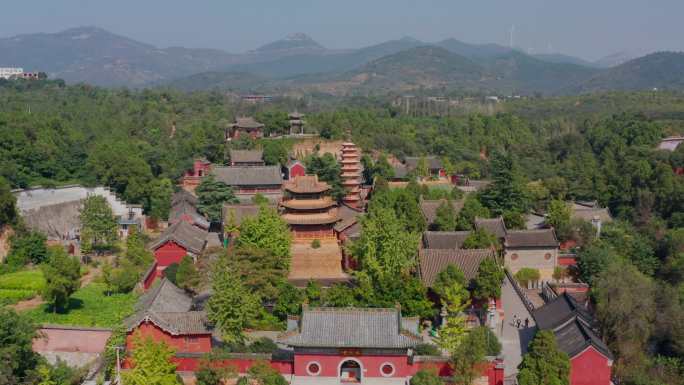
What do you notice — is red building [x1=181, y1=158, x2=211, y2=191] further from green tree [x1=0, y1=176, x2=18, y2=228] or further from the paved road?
the paved road

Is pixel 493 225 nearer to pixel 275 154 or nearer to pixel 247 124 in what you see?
pixel 275 154

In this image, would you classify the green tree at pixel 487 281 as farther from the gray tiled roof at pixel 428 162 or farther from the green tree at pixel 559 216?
the gray tiled roof at pixel 428 162

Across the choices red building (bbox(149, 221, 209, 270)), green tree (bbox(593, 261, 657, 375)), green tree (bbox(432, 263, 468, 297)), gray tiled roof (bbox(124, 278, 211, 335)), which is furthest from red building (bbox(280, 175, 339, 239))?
green tree (bbox(593, 261, 657, 375))

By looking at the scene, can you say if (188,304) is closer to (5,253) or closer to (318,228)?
(318,228)

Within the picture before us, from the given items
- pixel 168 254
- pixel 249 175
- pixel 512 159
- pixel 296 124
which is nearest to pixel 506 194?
pixel 512 159

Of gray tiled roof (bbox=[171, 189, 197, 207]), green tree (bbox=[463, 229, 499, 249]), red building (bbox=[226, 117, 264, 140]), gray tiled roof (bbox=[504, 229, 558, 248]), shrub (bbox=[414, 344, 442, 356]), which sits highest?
red building (bbox=[226, 117, 264, 140])

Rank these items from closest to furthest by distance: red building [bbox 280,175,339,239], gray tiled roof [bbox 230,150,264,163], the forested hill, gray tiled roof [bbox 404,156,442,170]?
red building [bbox 280,175,339,239]
gray tiled roof [bbox 230,150,264,163]
gray tiled roof [bbox 404,156,442,170]
the forested hill
